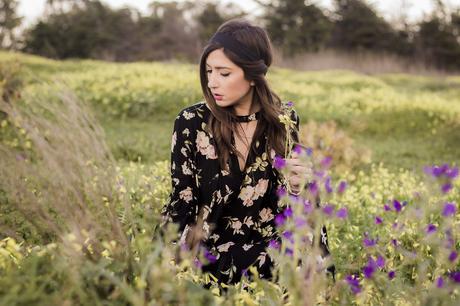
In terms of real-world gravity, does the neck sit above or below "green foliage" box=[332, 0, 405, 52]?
below

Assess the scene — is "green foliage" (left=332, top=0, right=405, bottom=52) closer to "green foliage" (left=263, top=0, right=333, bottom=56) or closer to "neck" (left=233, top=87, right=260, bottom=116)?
"green foliage" (left=263, top=0, right=333, bottom=56)

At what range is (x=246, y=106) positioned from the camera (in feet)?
9.38

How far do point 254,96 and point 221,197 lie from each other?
590 millimetres

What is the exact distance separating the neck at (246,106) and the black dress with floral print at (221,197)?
17 centimetres

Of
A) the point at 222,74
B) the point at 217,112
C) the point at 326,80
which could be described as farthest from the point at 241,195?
the point at 326,80

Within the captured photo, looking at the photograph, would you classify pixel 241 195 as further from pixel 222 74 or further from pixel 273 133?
pixel 222 74

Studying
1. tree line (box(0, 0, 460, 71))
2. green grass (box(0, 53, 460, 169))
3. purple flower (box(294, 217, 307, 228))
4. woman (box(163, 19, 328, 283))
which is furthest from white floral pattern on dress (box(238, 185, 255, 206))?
tree line (box(0, 0, 460, 71))

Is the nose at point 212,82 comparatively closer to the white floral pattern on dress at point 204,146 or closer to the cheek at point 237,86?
the cheek at point 237,86

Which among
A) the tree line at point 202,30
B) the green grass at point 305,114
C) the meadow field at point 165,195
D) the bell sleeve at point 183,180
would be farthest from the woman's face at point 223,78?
the tree line at point 202,30

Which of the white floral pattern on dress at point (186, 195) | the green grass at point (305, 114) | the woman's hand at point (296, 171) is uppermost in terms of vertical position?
the woman's hand at point (296, 171)

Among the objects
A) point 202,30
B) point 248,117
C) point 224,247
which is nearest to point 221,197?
point 224,247

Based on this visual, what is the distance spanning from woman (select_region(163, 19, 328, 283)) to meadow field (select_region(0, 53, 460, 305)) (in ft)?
0.45

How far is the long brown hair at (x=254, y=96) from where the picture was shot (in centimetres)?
261

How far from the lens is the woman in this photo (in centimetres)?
266
